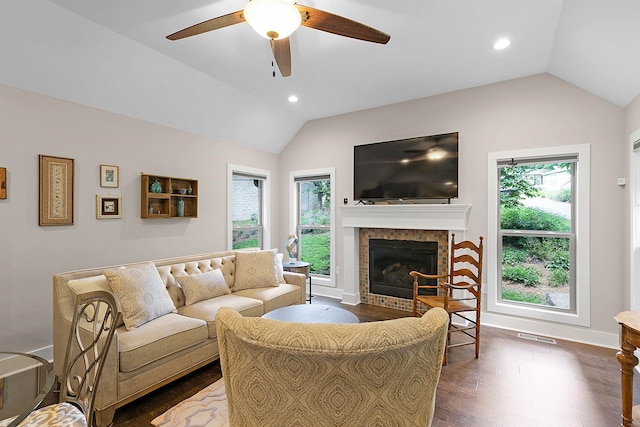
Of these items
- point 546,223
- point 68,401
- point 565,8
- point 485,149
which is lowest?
point 68,401

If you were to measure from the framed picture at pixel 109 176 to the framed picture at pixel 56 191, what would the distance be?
0.88 feet

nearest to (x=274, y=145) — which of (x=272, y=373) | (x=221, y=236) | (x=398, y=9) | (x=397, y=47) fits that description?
(x=221, y=236)

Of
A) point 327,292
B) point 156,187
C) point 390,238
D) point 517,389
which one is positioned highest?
point 156,187

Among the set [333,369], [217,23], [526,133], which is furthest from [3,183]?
[526,133]

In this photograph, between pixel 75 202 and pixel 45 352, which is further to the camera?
pixel 75 202

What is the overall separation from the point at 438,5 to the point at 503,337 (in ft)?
11.0

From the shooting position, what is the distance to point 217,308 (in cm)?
288

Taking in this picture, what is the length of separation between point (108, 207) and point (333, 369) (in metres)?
3.27

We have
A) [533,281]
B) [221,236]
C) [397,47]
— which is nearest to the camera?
[397,47]

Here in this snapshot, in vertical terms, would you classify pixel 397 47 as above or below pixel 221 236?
above

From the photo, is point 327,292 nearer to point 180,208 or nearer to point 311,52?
point 180,208

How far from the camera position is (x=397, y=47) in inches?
113

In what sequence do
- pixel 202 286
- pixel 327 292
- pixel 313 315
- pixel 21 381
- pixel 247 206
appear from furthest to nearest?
pixel 247 206 → pixel 327 292 → pixel 202 286 → pixel 313 315 → pixel 21 381

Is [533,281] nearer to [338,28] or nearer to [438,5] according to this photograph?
[438,5]
